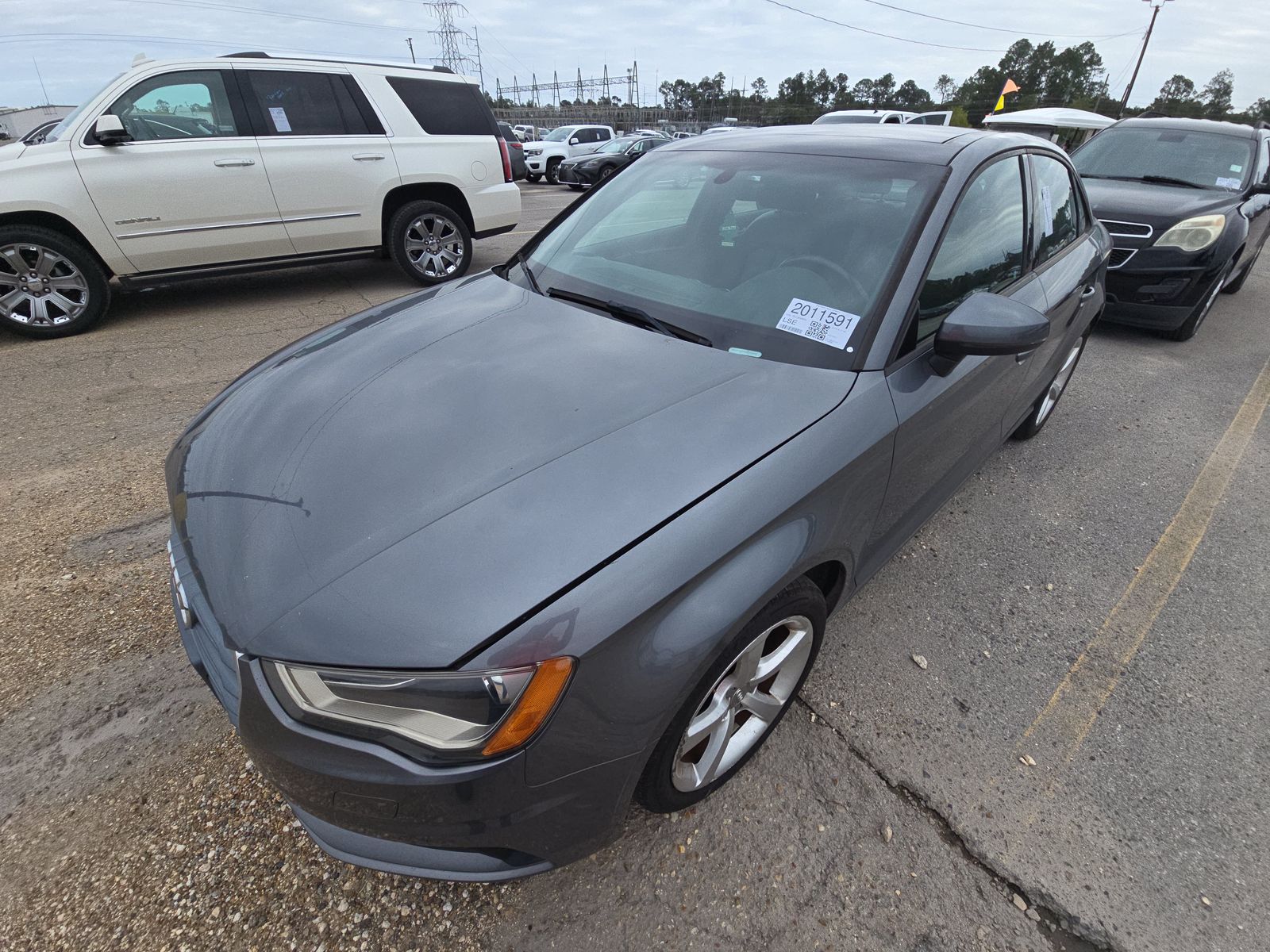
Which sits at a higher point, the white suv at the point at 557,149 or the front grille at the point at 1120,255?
the front grille at the point at 1120,255

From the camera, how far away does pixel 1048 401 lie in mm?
3691

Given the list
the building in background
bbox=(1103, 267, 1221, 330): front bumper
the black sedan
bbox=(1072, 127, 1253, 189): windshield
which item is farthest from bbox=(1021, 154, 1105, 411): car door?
the building in background

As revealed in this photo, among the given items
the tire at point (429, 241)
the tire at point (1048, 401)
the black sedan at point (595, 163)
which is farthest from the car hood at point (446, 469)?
the black sedan at point (595, 163)

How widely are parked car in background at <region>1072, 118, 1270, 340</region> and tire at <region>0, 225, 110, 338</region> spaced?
7.94 meters

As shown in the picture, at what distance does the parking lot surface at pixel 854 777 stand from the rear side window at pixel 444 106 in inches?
163

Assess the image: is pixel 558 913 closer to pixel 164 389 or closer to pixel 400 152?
pixel 164 389

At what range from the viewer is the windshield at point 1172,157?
577 cm

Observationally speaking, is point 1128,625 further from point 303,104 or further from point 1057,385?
point 303,104

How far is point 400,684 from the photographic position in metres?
1.14

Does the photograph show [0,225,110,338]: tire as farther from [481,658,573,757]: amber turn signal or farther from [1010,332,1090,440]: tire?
[1010,332,1090,440]: tire

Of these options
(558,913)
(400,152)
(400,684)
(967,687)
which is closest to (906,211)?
(967,687)

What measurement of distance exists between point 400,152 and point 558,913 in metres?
6.01

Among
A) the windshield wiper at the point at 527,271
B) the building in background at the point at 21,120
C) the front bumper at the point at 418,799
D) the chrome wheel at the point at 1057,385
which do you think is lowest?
Answer: the building in background at the point at 21,120

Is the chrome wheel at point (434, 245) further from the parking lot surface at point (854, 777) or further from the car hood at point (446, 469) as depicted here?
the car hood at point (446, 469)
